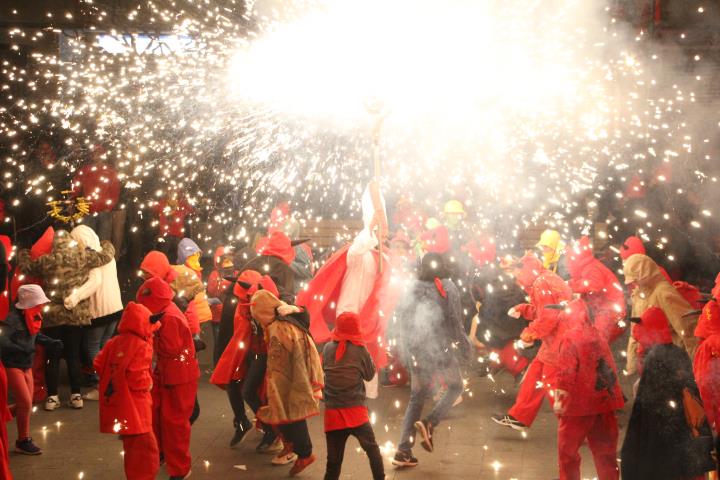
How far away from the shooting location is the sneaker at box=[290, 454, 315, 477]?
21.3ft

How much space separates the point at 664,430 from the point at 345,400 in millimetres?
2261

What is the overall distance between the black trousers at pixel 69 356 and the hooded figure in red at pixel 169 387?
101 inches

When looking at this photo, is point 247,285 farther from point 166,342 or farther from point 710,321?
point 710,321

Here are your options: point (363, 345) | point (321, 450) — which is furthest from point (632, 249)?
point (321, 450)

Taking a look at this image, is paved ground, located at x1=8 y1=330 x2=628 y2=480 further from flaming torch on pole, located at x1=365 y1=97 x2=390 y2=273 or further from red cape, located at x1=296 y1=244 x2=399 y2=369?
flaming torch on pole, located at x1=365 y1=97 x2=390 y2=273

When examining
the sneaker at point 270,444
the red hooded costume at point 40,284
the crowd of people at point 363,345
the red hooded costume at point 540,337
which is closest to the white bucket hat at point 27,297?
the crowd of people at point 363,345

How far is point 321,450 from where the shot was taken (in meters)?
7.11

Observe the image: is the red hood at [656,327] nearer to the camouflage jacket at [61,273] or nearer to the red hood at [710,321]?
the red hood at [710,321]

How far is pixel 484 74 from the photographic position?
789 cm

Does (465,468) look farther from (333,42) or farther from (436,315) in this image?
(333,42)

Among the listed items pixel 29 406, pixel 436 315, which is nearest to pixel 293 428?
pixel 436 315

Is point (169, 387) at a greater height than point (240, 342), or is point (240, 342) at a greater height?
point (240, 342)

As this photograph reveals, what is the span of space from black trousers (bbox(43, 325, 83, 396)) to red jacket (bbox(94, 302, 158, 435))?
2796mm

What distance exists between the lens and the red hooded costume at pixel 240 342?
7043 millimetres
